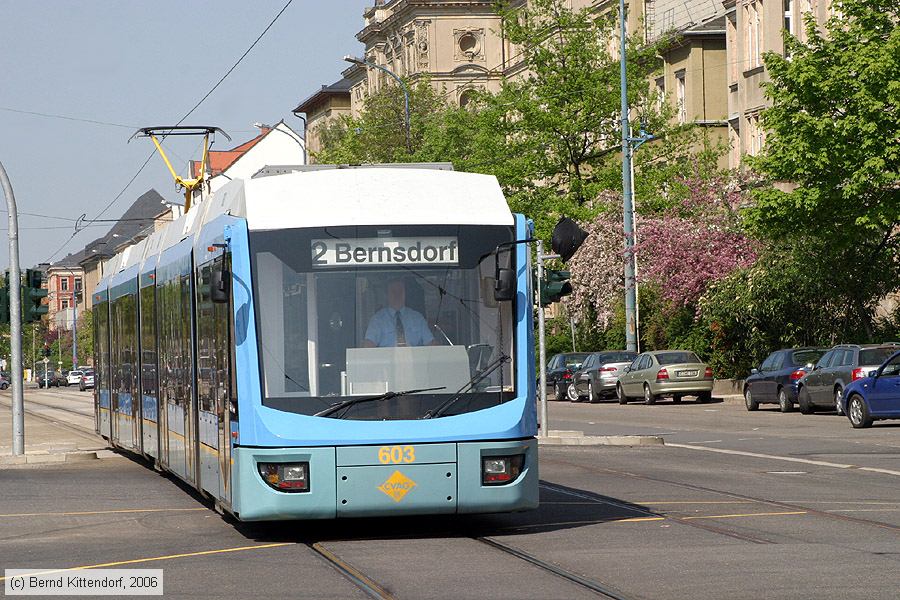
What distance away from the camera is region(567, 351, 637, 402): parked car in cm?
5156

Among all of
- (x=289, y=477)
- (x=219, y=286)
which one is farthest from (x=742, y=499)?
(x=219, y=286)

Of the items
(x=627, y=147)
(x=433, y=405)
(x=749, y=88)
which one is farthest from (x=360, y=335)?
(x=749, y=88)

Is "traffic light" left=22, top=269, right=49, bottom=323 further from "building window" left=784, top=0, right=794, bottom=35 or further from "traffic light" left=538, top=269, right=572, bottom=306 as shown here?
"building window" left=784, top=0, right=794, bottom=35

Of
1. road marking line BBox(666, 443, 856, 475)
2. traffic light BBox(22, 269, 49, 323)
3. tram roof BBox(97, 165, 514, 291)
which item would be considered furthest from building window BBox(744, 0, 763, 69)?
tram roof BBox(97, 165, 514, 291)

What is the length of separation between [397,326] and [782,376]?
87.9 ft

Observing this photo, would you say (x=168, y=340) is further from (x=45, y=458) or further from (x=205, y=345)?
(x=45, y=458)

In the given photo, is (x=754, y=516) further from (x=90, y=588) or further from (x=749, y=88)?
(x=749, y=88)

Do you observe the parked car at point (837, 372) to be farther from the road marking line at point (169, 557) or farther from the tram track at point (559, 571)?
the road marking line at point (169, 557)

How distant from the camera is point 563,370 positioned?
56.2m

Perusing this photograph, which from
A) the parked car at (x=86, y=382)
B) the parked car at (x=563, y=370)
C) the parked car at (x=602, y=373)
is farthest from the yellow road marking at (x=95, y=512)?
the parked car at (x=86, y=382)

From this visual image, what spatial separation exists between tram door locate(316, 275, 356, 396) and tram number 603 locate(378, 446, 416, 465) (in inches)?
22.1

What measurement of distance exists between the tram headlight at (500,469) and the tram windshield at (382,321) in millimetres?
420

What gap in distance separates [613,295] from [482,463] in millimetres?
49155

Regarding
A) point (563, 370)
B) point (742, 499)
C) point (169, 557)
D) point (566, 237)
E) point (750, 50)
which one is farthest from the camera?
point (750, 50)
